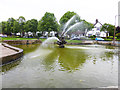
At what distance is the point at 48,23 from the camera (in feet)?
169

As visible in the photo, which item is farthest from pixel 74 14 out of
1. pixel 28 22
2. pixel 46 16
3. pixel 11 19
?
pixel 11 19

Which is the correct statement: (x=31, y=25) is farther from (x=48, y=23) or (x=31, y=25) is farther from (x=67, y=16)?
(x=67, y=16)

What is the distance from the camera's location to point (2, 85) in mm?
5070

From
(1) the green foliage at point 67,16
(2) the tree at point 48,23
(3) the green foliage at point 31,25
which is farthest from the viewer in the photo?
(3) the green foliage at point 31,25

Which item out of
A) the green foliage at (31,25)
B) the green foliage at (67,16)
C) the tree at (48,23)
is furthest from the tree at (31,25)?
the green foliage at (67,16)

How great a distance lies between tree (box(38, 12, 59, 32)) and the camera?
52.0 meters

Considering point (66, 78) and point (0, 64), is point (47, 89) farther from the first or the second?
point (0, 64)

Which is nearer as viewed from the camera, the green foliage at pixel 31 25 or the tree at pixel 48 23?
the tree at pixel 48 23

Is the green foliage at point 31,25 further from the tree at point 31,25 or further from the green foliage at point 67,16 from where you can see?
the green foliage at point 67,16

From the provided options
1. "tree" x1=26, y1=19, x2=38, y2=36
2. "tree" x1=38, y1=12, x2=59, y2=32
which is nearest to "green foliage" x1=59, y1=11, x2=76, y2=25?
"tree" x1=38, y1=12, x2=59, y2=32

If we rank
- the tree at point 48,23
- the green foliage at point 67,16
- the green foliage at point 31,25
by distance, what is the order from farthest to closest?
the green foliage at point 31,25 < the tree at point 48,23 < the green foliage at point 67,16

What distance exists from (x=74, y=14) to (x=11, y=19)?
44186 millimetres

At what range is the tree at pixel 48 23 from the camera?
52.0 meters

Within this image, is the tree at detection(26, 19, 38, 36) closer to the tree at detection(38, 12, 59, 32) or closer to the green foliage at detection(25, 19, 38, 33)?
the green foliage at detection(25, 19, 38, 33)
